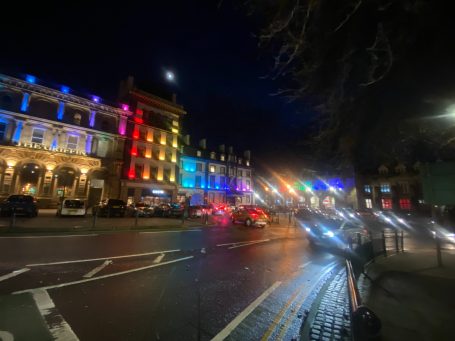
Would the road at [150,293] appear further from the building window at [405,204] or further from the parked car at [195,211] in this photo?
the building window at [405,204]

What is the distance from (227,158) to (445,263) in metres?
50.2

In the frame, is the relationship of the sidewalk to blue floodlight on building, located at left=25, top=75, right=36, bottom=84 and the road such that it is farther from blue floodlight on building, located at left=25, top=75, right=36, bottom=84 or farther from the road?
blue floodlight on building, located at left=25, top=75, right=36, bottom=84

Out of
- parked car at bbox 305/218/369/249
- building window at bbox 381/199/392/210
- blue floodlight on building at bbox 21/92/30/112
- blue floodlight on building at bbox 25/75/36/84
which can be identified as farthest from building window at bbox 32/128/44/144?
building window at bbox 381/199/392/210

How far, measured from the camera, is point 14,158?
85.4ft

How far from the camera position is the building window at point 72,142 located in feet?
100

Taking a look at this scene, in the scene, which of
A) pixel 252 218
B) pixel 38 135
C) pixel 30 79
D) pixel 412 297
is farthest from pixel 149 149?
pixel 412 297

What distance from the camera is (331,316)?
14.1 ft

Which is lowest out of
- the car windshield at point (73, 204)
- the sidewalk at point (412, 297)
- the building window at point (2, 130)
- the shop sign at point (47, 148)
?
the sidewalk at point (412, 297)

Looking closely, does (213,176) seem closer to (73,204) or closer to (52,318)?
(73,204)

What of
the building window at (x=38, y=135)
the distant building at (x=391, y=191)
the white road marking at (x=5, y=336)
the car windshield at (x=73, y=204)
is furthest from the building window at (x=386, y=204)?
the building window at (x=38, y=135)

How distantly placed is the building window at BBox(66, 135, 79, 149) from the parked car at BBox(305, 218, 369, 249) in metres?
31.6

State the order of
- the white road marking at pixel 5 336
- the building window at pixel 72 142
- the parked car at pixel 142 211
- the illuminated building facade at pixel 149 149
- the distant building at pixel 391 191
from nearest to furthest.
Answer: the white road marking at pixel 5 336 → the parked car at pixel 142 211 → the building window at pixel 72 142 → the illuminated building facade at pixel 149 149 → the distant building at pixel 391 191

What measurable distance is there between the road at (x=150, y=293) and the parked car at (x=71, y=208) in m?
13.2

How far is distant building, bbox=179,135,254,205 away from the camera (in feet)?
161
